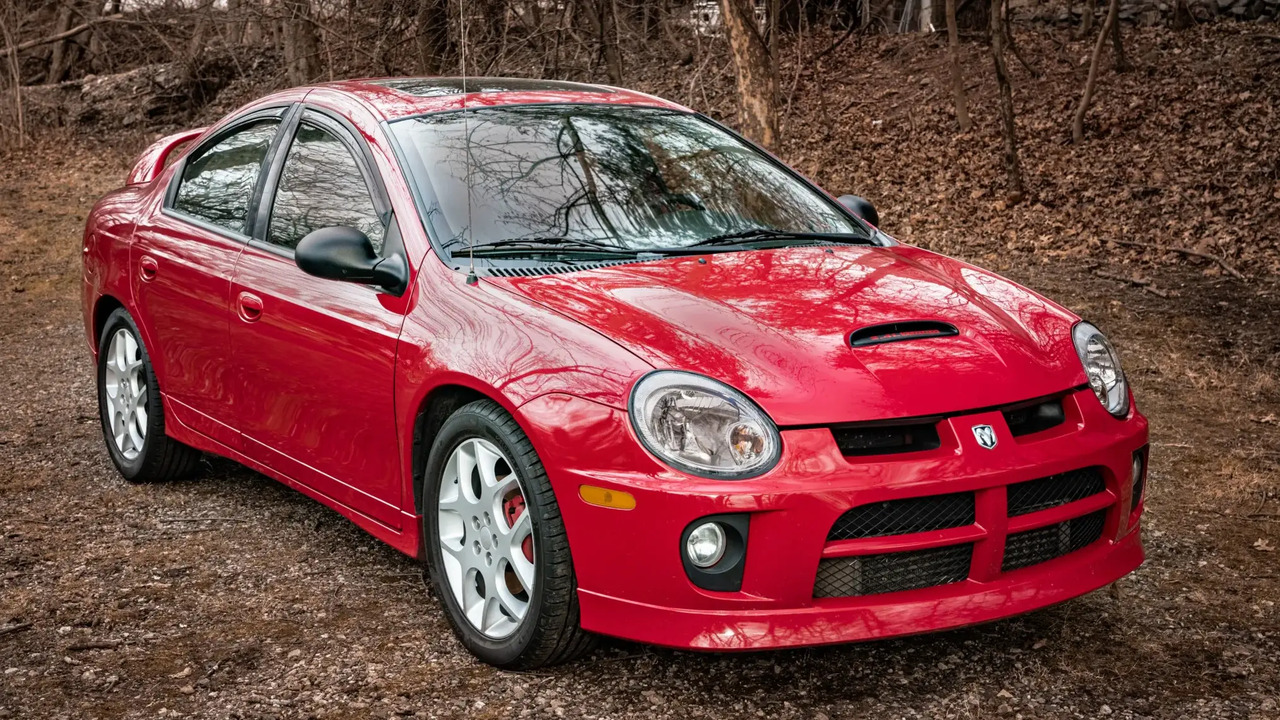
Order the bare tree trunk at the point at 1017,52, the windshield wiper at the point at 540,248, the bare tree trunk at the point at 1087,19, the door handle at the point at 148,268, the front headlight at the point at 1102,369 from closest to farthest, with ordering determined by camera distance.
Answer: the front headlight at the point at 1102,369 → the windshield wiper at the point at 540,248 → the door handle at the point at 148,268 → the bare tree trunk at the point at 1017,52 → the bare tree trunk at the point at 1087,19

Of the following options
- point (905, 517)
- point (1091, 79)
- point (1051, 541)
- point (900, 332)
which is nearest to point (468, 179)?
point (900, 332)

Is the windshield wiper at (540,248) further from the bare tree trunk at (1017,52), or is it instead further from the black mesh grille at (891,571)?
the bare tree trunk at (1017,52)

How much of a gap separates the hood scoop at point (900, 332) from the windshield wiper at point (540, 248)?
0.82 m

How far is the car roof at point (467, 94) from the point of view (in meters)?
4.23

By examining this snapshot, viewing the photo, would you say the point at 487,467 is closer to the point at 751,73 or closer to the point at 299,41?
the point at 751,73

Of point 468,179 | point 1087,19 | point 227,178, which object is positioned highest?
point 1087,19

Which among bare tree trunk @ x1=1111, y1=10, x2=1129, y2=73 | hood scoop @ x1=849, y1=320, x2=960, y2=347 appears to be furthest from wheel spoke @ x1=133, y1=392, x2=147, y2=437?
bare tree trunk @ x1=1111, y1=10, x2=1129, y2=73

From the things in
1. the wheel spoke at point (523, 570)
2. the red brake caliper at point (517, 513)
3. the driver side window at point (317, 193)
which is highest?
the driver side window at point (317, 193)

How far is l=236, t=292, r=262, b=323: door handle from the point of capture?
422cm

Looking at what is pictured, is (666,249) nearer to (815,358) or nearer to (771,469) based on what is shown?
(815,358)

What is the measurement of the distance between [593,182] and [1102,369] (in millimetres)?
1634

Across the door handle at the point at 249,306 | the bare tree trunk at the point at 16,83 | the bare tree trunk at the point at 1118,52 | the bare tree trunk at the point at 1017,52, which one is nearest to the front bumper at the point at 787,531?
the door handle at the point at 249,306

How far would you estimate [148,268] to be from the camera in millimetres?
5008

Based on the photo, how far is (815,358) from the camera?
3.10m
